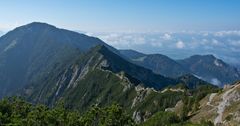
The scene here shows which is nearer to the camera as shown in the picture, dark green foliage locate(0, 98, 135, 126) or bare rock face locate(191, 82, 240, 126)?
bare rock face locate(191, 82, 240, 126)

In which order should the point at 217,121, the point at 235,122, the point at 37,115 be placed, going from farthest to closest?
the point at 37,115
the point at 217,121
the point at 235,122

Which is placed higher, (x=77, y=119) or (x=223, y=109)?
(x=223, y=109)

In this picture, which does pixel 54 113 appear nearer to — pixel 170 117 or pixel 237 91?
pixel 170 117

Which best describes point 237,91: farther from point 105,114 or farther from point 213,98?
point 105,114

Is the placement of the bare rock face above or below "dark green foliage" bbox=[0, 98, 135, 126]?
above

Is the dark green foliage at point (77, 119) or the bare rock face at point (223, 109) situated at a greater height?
the bare rock face at point (223, 109)

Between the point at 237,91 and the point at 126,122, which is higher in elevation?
the point at 237,91

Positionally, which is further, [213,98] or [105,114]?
[213,98]

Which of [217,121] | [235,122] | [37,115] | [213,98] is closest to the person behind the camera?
[235,122]

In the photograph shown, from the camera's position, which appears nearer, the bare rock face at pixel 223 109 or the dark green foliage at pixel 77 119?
the bare rock face at pixel 223 109

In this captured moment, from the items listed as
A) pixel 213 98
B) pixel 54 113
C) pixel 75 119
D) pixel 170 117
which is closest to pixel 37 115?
pixel 54 113

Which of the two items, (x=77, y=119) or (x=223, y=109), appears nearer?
(x=77, y=119)
